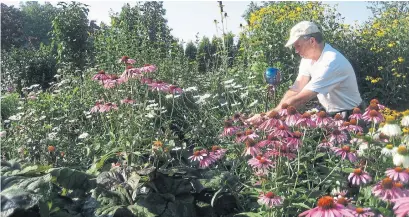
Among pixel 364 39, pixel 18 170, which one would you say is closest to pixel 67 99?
pixel 18 170

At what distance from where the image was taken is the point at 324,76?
345 cm

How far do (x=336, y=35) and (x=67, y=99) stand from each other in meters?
4.19

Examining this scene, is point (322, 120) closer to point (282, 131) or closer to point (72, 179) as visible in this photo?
point (282, 131)

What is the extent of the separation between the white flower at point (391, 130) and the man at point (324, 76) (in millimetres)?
938

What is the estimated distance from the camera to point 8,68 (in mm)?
9078

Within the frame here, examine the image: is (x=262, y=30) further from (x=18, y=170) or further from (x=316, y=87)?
(x=18, y=170)

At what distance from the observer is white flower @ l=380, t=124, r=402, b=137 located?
2352mm

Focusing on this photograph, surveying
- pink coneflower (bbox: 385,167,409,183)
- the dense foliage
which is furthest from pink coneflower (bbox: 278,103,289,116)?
pink coneflower (bbox: 385,167,409,183)

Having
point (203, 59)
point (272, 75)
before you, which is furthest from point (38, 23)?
point (272, 75)

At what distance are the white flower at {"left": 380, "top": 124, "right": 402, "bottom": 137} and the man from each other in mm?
938

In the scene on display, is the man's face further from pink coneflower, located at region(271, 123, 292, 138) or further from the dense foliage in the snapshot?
pink coneflower, located at region(271, 123, 292, 138)

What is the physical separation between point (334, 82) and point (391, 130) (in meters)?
1.18

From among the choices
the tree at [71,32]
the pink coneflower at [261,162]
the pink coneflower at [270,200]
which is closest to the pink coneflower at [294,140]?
the pink coneflower at [261,162]

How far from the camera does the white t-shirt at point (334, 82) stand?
3.46 metres
